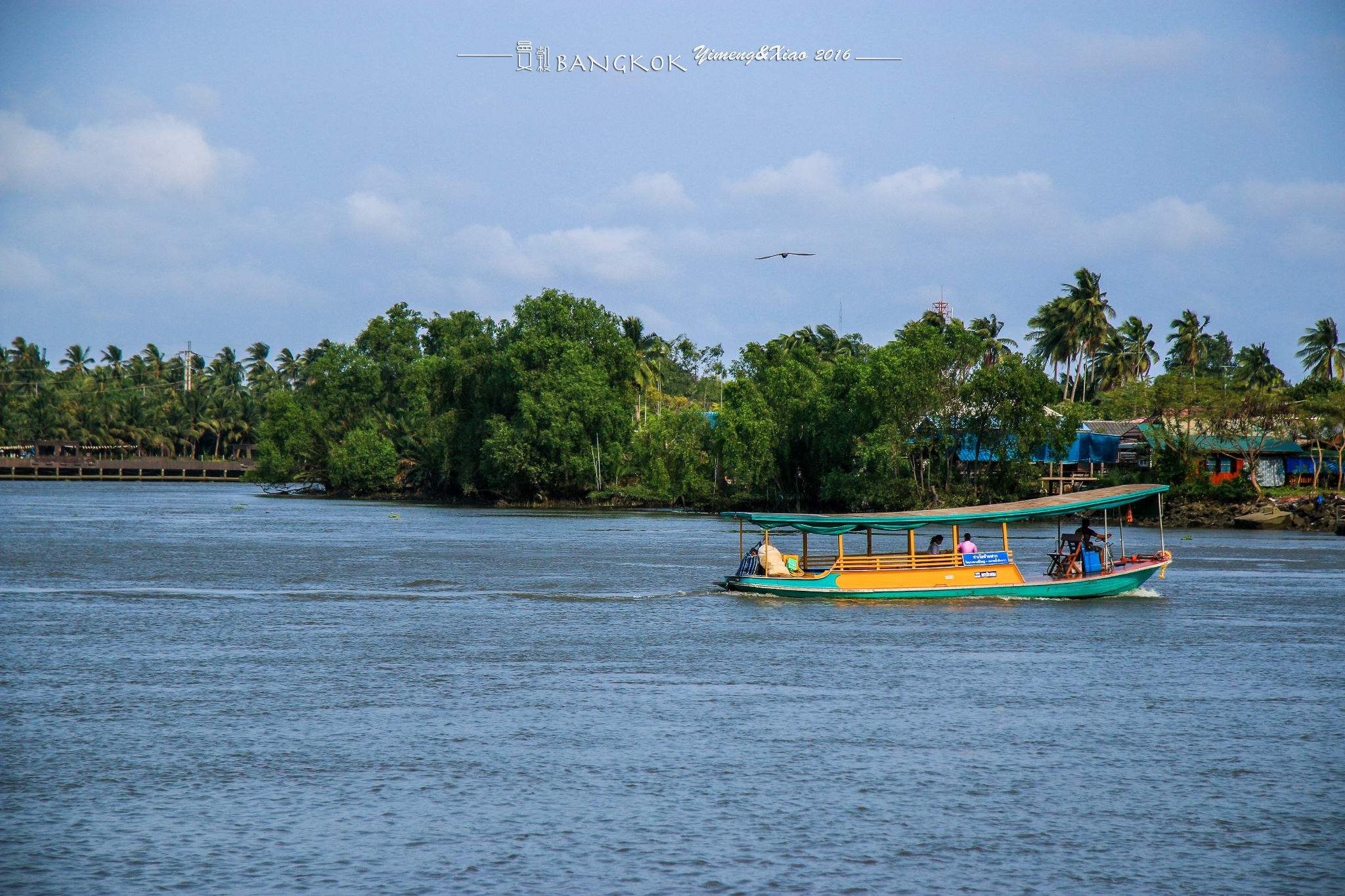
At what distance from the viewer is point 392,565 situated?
44.7m

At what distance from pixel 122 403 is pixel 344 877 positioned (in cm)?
16690

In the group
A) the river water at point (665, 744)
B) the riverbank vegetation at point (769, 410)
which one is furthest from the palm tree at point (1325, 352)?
the river water at point (665, 744)

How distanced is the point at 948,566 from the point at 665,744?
57.0ft

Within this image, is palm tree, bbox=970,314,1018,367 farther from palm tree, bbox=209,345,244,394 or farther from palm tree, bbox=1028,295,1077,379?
palm tree, bbox=209,345,244,394

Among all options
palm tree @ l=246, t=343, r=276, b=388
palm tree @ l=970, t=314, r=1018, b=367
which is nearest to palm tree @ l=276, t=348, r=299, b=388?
palm tree @ l=246, t=343, r=276, b=388

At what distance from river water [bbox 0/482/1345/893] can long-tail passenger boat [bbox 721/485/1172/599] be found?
69 cm

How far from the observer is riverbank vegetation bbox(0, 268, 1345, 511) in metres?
72.8

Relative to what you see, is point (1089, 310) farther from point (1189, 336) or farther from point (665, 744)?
point (665, 744)

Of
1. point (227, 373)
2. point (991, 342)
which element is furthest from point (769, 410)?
point (227, 373)

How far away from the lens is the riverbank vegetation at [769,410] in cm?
7281

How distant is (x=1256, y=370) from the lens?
10619cm

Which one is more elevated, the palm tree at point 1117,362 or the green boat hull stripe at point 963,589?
the palm tree at point 1117,362

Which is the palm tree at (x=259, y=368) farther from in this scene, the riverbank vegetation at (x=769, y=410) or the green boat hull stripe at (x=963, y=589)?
the green boat hull stripe at (x=963, y=589)

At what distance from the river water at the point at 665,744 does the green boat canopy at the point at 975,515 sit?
2.44m
